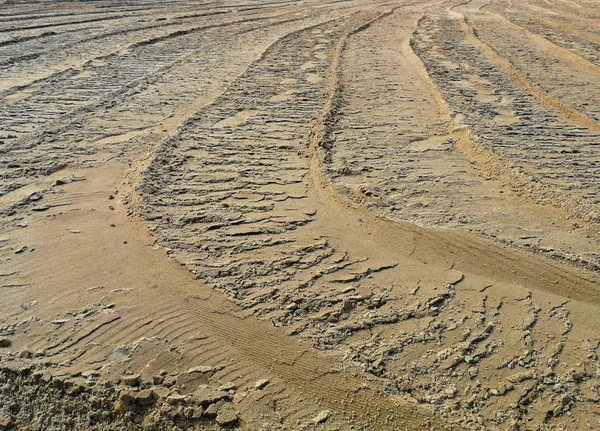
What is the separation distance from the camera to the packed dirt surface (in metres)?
2.24

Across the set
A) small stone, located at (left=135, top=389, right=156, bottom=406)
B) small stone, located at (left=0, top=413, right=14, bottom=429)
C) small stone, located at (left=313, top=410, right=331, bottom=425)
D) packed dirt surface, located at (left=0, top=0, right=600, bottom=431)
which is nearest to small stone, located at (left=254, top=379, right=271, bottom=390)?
packed dirt surface, located at (left=0, top=0, right=600, bottom=431)

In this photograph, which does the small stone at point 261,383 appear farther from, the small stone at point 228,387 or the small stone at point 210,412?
the small stone at point 210,412

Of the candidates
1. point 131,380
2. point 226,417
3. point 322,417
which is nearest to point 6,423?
point 131,380

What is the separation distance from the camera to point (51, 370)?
2.35 metres

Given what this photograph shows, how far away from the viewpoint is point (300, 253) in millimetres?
3139

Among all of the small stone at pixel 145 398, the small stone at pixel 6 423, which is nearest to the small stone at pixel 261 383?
the small stone at pixel 145 398

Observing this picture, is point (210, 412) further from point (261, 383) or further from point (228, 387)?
point (261, 383)

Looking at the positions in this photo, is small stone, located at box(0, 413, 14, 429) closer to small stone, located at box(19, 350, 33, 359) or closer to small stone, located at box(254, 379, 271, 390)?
small stone, located at box(19, 350, 33, 359)

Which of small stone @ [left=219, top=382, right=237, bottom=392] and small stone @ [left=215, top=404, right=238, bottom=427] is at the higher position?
small stone @ [left=219, top=382, right=237, bottom=392]

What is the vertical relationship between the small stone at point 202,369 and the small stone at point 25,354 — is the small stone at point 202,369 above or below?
below

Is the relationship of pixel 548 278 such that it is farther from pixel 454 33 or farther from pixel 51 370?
pixel 454 33

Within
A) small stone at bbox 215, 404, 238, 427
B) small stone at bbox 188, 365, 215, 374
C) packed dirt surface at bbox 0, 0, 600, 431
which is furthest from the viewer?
small stone at bbox 188, 365, 215, 374

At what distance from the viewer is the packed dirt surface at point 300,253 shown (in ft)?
7.36

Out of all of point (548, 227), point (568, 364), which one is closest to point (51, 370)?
point (568, 364)
